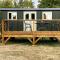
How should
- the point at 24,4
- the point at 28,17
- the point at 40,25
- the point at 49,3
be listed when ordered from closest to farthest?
the point at 40,25 < the point at 28,17 < the point at 49,3 < the point at 24,4

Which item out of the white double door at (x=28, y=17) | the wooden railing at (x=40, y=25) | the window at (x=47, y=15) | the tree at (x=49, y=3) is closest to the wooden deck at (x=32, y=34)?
the wooden railing at (x=40, y=25)

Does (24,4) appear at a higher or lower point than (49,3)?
lower

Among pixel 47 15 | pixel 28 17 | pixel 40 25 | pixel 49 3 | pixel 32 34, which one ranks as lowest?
pixel 32 34

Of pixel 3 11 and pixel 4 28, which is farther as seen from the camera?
pixel 3 11

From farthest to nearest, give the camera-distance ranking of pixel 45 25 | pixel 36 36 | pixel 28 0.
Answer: pixel 28 0
pixel 45 25
pixel 36 36

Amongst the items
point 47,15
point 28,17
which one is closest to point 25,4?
point 28,17

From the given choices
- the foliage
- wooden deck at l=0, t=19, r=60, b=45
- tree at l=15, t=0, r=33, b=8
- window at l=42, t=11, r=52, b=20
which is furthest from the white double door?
the foliage

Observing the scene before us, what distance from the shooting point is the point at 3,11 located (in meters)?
20.7

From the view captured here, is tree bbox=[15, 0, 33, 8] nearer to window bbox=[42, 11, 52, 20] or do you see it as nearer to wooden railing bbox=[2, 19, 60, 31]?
window bbox=[42, 11, 52, 20]

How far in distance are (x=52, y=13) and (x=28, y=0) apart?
3267 centimetres

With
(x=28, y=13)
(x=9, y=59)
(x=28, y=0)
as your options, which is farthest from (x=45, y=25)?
(x=28, y=0)

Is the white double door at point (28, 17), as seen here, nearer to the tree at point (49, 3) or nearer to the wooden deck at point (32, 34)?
the wooden deck at point (32, 34)

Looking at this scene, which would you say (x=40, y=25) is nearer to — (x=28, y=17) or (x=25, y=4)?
(x=28, y=17)

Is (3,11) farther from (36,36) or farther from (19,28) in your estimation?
(36,36)
